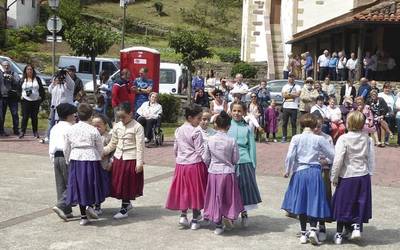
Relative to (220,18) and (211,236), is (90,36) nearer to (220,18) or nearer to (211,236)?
(211,236)

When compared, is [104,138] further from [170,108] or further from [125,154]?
[170,108]

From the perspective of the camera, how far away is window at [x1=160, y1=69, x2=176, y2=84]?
29875mm

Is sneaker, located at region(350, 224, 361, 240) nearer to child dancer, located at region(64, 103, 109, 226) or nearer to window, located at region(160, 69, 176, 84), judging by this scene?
child dancer, located at region(64, 103, 109, 226)

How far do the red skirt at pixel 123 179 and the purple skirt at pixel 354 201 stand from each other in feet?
8.08

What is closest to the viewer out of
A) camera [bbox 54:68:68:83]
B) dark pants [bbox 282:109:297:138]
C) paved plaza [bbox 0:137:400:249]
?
paved plaza [bbox 0:137:400:249]

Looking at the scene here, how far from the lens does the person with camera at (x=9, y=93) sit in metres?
16.5

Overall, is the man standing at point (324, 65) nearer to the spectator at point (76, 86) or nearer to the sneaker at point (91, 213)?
the spectator at point (76, 86)

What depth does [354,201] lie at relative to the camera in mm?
7410

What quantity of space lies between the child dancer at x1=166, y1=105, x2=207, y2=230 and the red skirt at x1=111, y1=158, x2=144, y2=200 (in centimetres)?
55

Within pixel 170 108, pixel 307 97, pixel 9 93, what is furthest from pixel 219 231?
pixel 170 108

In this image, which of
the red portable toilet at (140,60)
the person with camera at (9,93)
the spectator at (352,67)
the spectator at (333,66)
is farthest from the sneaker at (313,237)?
the spectator at (333,66)

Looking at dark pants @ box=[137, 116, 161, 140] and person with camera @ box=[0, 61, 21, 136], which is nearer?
dark pants @ box=[137, 116, 161, 140]

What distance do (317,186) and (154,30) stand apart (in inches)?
2157

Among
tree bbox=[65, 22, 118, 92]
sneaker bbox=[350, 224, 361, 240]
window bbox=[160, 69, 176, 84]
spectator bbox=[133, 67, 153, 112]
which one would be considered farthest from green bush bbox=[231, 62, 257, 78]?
sneaker bbox=[350, 224, 361, 240]
